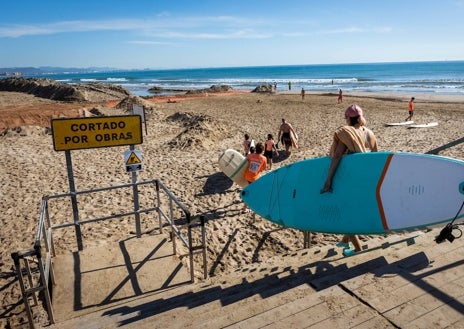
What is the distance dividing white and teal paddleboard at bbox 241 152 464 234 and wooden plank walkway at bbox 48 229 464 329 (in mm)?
389

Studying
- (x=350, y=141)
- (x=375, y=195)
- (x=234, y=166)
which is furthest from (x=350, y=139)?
(x=234, y=166)

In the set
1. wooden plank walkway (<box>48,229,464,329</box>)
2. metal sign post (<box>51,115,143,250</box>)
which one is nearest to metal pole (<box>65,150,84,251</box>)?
metal sign post (<box>51,115,143,250</box>)

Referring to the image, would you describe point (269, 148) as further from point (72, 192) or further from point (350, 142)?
point (72, 192)

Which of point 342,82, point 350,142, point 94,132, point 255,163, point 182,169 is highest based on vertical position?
point 342,82

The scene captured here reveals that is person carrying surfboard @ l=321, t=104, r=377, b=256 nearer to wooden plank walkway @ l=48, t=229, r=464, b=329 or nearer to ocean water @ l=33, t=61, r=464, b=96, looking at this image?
wooden plank walkway @ l=48, t=229, r=464, b=329

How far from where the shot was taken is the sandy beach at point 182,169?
21.1ft

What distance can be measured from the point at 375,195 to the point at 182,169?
7.27 m

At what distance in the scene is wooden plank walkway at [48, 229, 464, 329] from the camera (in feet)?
9.47

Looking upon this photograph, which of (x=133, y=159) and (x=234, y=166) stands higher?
(x=133, y=159)

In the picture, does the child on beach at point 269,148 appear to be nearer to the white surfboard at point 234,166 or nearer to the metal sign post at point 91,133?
the white surfboard at point 234,166

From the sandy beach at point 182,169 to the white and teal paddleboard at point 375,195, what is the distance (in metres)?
1.45

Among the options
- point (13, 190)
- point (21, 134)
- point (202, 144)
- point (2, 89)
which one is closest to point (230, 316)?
point (13, 190)

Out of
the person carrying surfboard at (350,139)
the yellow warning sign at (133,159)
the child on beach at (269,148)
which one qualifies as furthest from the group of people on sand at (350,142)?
the child on beach at (269,148)

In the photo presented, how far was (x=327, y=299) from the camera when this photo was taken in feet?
10.1
